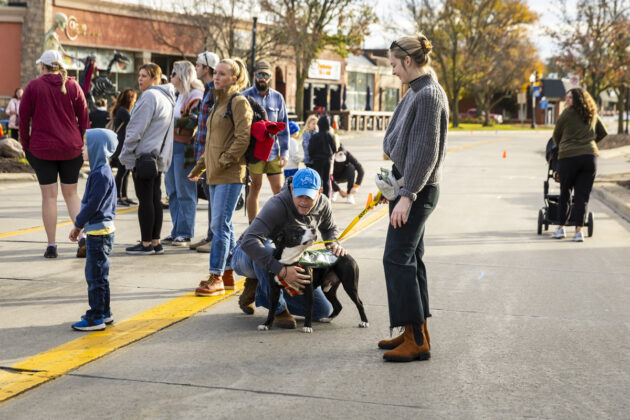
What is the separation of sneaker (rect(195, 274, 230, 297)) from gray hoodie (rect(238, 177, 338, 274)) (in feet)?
→ 3.27

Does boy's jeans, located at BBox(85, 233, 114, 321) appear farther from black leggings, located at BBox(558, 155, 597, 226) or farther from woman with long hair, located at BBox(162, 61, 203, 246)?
black leggings, located at BBox(558, 155, 597, 226)

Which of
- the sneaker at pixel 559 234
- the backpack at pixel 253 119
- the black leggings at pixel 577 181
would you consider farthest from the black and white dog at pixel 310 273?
the sneaker at pixel 559 234

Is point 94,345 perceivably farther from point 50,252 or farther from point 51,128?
point 51,128

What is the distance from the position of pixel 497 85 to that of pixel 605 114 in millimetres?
48369

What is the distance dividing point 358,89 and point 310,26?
19651mm

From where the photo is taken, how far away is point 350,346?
548cm

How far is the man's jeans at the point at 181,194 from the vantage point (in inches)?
365

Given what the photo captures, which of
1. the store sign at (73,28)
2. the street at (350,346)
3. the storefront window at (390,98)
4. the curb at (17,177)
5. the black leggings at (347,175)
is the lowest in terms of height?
the street at (350,346)

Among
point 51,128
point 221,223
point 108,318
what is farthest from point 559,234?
point 108,318

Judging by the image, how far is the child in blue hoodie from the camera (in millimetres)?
5645

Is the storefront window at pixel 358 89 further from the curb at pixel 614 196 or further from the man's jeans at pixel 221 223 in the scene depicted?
the man's jeans at pixel 221 223

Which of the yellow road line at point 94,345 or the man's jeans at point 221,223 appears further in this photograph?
the man's jeans at point 221,223

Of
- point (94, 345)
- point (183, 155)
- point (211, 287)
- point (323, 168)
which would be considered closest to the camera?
point (94, 345)

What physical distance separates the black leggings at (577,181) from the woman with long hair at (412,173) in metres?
5.79
